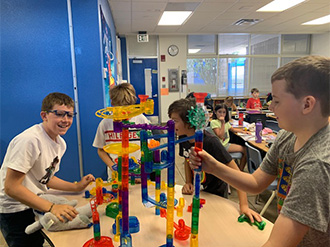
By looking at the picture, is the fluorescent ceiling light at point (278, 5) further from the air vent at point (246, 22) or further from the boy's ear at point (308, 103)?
the boy's ear at point (308, 103)

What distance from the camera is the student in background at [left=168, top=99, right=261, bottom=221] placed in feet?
3.45

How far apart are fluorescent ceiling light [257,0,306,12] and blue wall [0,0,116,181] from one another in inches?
145

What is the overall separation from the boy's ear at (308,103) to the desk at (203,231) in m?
0.57

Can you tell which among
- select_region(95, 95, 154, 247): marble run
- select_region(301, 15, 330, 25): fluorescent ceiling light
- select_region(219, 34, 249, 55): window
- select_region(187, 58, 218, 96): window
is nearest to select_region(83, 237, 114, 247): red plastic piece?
select_region(95, 95, 154, 247): marble run

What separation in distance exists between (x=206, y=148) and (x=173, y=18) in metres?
4.83

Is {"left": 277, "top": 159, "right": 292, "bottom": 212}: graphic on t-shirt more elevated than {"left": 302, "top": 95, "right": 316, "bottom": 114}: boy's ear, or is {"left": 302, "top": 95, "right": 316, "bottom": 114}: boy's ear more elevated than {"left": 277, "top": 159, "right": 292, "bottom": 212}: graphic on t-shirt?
{"left": 302, "top": 95, "right": 316, "bottom": 114}: boy's ear

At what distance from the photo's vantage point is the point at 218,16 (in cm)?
525

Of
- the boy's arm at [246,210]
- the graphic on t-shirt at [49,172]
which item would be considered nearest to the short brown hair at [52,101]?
the graphic on t-shirt at [49,172]

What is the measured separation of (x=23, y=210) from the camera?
47.8 inches

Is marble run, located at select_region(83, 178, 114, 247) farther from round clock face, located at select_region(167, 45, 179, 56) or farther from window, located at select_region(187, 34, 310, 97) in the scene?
window, located at select_region(187, 34, 310, 97)

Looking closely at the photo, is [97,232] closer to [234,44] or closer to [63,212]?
[63,212]

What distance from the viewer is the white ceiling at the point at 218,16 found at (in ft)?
14.3

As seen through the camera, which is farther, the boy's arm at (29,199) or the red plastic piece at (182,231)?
the boy's arm at (29,199)

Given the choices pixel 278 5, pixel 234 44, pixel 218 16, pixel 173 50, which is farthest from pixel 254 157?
pixel 234 44
